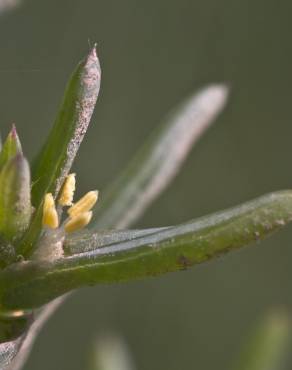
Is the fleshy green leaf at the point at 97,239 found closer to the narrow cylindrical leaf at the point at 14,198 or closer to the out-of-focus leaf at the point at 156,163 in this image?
the narrow cylindrical leaf at the point at 14,198

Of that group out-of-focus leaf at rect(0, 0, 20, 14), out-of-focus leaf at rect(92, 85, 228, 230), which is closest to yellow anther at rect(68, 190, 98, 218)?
out-of-focus leaf at rect(92, 85, 228, 230)

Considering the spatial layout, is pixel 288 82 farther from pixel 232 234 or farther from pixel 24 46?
pixel 232 234

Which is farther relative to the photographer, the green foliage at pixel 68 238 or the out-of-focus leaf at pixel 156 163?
the out-of-focus leaf at pixel 156 163

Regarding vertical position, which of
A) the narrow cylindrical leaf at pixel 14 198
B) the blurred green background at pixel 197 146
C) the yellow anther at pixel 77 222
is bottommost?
the blurred green background at pixel 197 146

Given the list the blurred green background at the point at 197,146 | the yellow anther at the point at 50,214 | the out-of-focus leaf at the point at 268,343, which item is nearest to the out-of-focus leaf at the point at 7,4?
the yellow anther at the point at 50,214

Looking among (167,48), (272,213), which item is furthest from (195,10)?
(272,213)

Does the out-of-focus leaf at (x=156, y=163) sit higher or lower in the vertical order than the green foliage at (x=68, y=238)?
lower
